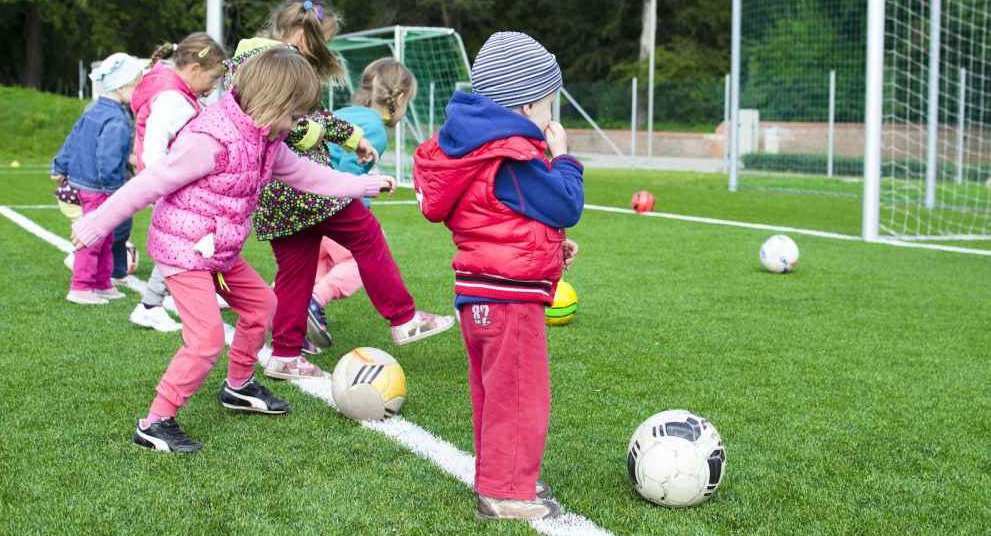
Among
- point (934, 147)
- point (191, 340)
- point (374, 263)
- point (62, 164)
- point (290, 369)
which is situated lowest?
point (290, 369)

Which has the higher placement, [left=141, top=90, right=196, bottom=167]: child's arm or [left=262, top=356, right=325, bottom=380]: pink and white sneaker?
[left=141, top=90, right=196, bottom=167]: child's arm

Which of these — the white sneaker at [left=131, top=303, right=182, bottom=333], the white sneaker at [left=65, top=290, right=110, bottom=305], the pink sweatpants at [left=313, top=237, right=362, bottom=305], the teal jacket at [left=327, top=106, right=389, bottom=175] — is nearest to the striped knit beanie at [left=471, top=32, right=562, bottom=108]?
the teal jacket at [left=327, top=106, right=389, bottom=175]

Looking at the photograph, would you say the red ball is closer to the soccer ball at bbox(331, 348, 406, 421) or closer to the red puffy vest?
the soccer ball at bbox(331, 348, 406, 421)

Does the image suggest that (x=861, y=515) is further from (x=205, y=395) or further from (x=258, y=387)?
(x=205, y=395)

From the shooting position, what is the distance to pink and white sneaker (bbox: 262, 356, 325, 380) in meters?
5.32

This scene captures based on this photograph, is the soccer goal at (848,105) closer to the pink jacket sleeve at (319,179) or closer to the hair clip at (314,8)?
the hair clip at (314,8)

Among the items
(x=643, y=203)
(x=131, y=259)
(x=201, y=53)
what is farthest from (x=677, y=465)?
(x=643, y=203)

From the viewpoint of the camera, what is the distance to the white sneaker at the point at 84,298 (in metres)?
7.41

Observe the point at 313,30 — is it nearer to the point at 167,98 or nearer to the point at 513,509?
the point at 167,98

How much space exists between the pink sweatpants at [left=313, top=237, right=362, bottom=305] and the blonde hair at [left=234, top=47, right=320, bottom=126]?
85.3 inches

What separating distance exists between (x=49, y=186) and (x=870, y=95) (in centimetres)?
1301

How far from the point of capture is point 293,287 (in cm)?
544

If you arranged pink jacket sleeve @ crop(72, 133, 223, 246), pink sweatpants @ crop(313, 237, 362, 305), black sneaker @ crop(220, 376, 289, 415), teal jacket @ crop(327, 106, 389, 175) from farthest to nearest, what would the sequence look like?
pink sweatpants @ crop(313, 237, 362, 305) → teal jacket @ crop(327, 106, 389, 175) → black sneaker @ crop(220, 376, 289, 415) → pink jacket sleeve @ crop(72, 133, 223, 246)

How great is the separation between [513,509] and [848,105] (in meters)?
24.4
